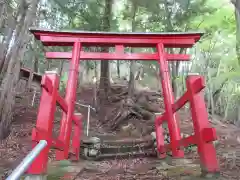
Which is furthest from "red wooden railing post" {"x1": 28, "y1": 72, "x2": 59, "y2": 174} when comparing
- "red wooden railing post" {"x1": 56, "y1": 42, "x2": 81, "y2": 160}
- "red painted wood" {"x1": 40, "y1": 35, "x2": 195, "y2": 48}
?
"red painted wood" {"x1": 40, "y1": 35, "x2": 195, "y2": 48}

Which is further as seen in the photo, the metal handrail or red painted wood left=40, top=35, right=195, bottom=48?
red painted wood left=40, top=35, right=195, bottom=48

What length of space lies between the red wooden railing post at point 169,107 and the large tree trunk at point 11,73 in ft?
10.9

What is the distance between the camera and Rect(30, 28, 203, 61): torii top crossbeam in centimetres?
576

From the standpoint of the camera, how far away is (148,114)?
40.5ft

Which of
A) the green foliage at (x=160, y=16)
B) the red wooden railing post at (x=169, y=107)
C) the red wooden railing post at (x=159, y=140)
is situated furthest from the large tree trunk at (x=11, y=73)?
the green foliage at (x=160, y=16)

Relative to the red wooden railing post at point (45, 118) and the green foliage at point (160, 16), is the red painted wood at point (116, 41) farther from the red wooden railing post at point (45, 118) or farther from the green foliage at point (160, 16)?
the green foliage at point (160, 16)

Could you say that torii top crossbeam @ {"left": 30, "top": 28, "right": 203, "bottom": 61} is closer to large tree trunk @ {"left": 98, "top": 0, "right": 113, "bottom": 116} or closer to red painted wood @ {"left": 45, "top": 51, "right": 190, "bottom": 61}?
red painted wood @ {"left": 45, "top": 51, "right": 190, "bottom": 61}

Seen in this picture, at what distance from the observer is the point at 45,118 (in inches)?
156

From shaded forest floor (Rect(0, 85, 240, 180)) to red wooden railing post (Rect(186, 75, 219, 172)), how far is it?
0.30 meters

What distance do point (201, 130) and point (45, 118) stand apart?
234cm

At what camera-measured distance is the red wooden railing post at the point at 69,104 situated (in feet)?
15.8

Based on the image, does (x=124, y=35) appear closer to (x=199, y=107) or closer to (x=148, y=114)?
(x=199, y=107)

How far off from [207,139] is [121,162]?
3225 mm

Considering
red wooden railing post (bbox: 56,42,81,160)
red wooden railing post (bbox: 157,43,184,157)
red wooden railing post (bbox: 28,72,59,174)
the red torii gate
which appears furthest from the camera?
red wooden railing post (bbox: 157,43,184,157)
